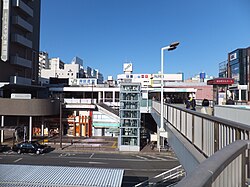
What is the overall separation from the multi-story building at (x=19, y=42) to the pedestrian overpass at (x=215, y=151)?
33.2 metres

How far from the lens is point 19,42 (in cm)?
3681

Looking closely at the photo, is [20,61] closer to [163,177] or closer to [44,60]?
[163,177]

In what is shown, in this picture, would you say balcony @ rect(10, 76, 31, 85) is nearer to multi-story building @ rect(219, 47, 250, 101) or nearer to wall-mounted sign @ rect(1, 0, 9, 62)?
wall-mounted sign @ rect(1, 0, 9, 62)

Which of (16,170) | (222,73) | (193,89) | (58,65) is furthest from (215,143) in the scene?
(58,65)

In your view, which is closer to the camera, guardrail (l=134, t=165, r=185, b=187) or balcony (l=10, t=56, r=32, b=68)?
guardrail (l=134, t=165, r=185, b=187)

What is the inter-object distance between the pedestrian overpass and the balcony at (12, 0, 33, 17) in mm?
36381

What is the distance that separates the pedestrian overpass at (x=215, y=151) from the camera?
5.55 feet

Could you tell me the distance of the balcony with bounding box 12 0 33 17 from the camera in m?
36.1

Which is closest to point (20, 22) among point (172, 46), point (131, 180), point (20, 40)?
point (20, 40)

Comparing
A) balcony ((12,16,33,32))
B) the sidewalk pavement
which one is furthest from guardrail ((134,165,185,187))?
balcony ((12,16,33,32))

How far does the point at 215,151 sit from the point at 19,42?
37.8 m

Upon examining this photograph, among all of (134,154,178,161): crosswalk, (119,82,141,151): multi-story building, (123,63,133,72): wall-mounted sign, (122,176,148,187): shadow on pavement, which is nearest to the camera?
(122,176,148,187): shadow on pavement

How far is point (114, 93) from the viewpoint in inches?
1746

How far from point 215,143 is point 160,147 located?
25.7m
